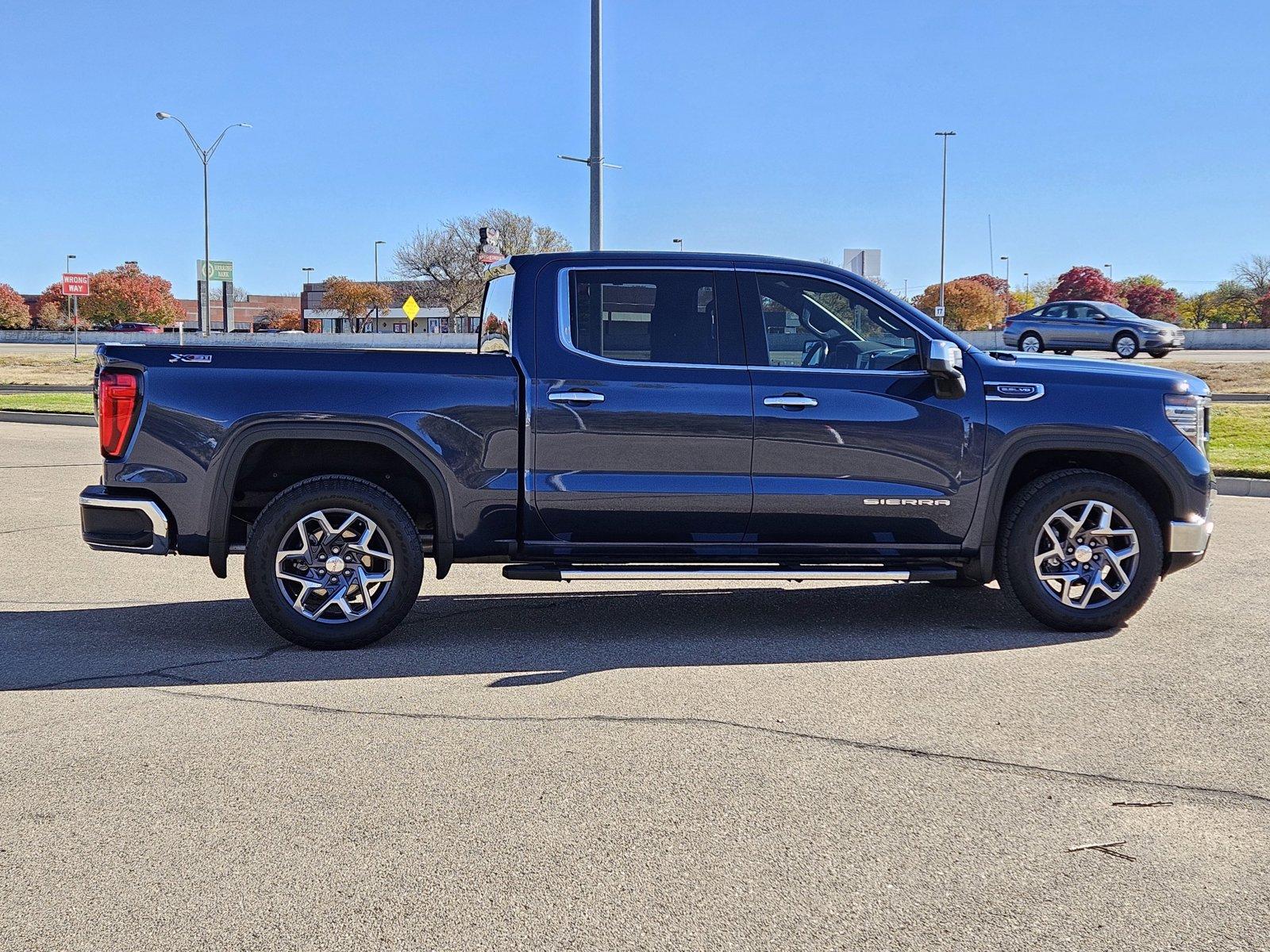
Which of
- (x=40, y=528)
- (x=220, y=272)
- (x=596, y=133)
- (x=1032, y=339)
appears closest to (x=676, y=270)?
(x=40, y=528)

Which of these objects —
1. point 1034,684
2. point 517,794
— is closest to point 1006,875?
point 517,794

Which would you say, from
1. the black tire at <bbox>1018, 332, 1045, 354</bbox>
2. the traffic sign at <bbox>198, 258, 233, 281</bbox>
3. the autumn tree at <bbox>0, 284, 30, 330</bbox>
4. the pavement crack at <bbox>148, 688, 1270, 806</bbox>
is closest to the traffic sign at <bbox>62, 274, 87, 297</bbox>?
the traffic sign at <bbox>198, 258, 233, 281</bbox>

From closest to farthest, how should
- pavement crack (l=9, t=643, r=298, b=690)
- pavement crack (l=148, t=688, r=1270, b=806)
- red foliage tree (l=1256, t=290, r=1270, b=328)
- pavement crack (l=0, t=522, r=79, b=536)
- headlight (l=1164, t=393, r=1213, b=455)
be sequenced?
pavement crack (l=148, t=688, r=1270, b=806) → pavement crack (l=9, t=643, r=298, b=690) → headlight (l=1164, t=393, r=1213, b=455) → pavement crack (l=0, t=522, r=79, b=536) → red foliage tree (l=1256, t=290, r=1270, b=328)

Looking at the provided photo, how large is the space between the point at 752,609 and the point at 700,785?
10.4 ft

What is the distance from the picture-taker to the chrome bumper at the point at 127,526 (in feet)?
20.5

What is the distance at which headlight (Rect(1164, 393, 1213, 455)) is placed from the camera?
6.81 m

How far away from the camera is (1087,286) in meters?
104

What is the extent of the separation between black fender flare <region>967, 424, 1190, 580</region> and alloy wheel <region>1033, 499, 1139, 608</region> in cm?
26

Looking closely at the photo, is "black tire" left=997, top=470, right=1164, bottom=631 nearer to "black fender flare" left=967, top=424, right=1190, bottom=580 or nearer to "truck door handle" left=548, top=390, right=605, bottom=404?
"black fender flare" left=967, top=424, right=1190, bottom=580

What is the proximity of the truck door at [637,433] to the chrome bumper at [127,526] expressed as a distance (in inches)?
72.5

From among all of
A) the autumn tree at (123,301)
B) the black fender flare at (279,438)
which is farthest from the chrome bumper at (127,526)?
the autumn tree at (123,301)

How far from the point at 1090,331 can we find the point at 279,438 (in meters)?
32.4

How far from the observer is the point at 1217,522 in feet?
35.6

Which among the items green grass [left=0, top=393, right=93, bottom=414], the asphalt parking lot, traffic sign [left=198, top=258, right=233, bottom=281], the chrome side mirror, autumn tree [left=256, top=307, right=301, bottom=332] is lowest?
the asphalt parking lot
